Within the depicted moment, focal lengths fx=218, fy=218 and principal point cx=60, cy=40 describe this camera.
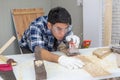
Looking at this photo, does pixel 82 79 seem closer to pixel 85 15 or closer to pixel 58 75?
pixel 58 75

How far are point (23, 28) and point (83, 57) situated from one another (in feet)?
5.57

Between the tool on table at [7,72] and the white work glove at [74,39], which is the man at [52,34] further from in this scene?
the tool on table at [7,72]

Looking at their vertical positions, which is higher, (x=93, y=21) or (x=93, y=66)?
(x=93, y=21)

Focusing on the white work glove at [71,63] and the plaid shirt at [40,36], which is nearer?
the white work glove at [71,63]

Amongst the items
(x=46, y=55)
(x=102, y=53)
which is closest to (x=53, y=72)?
(x=46, y=55)

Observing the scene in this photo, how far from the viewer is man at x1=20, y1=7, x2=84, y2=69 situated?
1606 millimetres

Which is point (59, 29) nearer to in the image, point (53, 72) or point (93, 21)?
point (53, 72)

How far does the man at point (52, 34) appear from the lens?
1606mm

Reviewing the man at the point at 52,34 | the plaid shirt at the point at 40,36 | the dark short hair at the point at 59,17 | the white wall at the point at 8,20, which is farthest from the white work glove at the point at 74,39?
the white wall at the point at 8,20

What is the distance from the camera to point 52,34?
1.94m

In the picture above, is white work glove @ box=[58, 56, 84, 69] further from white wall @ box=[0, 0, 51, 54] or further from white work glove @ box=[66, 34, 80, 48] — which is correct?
white wall @ box=[0, 0, 51, 54]

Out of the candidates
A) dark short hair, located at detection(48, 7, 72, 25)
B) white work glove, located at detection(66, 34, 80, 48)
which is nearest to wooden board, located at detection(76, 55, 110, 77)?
white work glove, located at detection(66, 34, 80, 48)

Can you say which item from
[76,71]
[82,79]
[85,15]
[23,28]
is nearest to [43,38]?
[76,71]

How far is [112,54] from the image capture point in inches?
72.7
